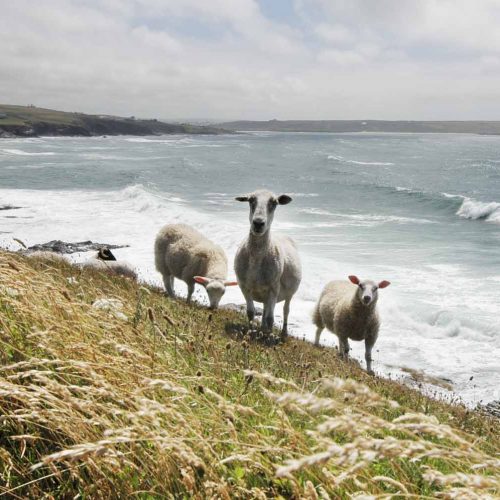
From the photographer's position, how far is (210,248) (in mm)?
12734

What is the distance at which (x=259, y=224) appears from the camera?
9.20 m

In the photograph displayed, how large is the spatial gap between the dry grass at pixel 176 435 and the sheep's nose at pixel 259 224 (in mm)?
5302

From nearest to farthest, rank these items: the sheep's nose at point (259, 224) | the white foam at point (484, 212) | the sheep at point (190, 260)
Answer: the sheep's nose at point (259, 224) → the sheep at point (190, 260) → the white foam at point (484, 212)

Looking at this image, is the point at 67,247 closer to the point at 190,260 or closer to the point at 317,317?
the point at 190,260

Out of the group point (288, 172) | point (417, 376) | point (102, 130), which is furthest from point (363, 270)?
point (102, 130)

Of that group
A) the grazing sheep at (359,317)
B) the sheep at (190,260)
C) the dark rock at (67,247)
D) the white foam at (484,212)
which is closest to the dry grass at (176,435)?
the grazing sheep at (359,317)

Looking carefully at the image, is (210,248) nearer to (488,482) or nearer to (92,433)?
(92,433)

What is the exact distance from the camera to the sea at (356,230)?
608 inches

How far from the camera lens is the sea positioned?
1545cm

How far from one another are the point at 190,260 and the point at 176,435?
1054cm

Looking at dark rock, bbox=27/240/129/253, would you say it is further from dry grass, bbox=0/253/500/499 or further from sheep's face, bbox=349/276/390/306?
dry grass, bbox=0/253/500/499

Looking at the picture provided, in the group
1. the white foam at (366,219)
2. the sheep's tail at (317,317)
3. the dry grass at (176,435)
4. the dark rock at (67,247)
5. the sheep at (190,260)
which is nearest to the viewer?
the dry grass at (176,435)

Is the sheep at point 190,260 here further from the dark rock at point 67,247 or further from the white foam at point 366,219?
the white foam at point 366,219

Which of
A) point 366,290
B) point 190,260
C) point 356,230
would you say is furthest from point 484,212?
point 366,290
